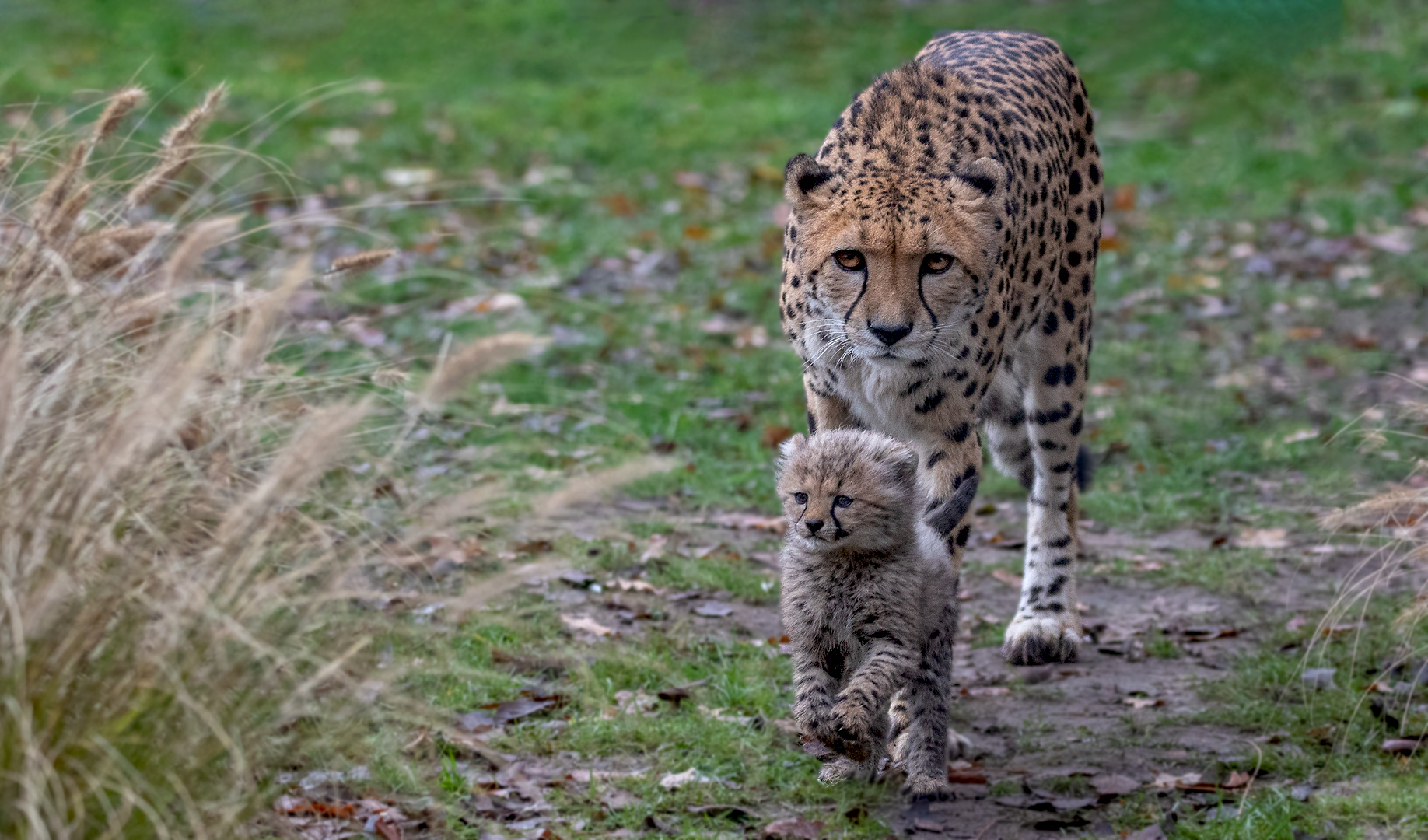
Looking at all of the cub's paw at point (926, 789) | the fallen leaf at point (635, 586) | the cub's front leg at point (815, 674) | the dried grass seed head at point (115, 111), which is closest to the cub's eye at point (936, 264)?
the cub's front leg at point (815, 674)

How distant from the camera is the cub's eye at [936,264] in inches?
183

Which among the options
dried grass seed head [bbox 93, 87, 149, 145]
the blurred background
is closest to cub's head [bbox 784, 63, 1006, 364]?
the blurred background

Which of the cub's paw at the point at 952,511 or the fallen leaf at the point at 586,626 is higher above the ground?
the cub's paw at the point at 952,511

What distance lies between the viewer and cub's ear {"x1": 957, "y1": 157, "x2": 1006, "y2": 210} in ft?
15.6

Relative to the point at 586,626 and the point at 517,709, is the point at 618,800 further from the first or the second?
the point at 586,626

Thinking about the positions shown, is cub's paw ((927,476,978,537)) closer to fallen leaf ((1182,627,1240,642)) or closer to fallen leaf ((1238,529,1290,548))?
fallen leaf ((1182,627,1240,642))

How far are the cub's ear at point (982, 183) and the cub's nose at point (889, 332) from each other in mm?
493

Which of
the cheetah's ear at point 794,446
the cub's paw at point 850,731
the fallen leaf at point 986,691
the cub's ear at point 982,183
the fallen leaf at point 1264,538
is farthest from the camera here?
the fallen leaf at point 1264,538

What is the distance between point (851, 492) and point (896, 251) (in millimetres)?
838

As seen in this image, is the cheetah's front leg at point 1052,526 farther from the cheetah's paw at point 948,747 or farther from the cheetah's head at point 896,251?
the cheetah's head at point 896,251

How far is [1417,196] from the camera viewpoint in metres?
12.3

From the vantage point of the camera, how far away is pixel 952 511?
469 cm

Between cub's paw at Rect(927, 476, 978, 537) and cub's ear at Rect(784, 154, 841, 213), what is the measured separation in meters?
1.00

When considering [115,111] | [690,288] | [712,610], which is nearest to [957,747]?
[712,610]
